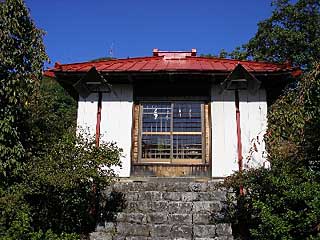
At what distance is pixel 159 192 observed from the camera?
809 centimetres

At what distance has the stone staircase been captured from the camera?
6691mm

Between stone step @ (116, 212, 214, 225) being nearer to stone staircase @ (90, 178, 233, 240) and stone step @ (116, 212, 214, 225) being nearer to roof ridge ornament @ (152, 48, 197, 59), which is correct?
stone staircase @ (90, 178, 233, 240)

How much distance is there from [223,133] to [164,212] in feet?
11.2

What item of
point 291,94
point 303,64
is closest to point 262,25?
point 303,64

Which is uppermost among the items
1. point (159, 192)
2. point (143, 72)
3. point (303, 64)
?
point (303, 64)

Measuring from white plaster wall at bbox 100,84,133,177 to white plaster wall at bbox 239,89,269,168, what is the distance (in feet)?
10.0

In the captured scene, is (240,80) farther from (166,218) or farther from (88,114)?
(88,114)

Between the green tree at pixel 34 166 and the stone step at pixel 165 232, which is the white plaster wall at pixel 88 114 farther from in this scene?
the stone step at pixel 165 232

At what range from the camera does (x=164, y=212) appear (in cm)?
747

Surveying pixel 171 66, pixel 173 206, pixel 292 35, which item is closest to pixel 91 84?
pixel 171 66

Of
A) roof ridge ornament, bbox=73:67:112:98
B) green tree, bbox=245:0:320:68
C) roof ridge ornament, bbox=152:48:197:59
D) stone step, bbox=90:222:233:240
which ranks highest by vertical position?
green tree, bbox=245:0:320:68

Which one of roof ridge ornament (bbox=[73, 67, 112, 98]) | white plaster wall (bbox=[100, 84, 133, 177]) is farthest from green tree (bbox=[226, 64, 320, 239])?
roof ridge ornament (bbox=[73, 67, 112, 98])

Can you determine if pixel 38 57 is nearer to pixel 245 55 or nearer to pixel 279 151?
pixel 279 151

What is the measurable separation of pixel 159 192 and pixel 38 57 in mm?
3877
